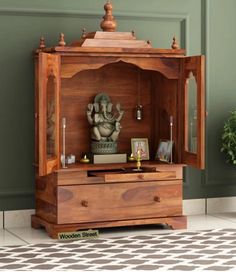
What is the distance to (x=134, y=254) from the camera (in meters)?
4.76

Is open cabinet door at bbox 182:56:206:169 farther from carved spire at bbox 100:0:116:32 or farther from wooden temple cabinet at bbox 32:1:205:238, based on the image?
carved spire at bbox 100:0:116:32

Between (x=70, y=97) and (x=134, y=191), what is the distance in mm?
841

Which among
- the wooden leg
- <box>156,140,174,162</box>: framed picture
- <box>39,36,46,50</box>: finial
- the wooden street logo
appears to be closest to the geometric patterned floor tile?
the wooden street logo

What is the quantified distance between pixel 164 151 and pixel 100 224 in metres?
0.79

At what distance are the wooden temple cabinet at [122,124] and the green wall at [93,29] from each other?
0.36 feet

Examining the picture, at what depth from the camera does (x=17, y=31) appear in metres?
5.64

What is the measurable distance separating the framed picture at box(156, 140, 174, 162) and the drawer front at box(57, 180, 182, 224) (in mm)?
245

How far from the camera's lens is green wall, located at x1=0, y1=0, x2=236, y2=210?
5.65 m

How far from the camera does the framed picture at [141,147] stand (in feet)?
19.5

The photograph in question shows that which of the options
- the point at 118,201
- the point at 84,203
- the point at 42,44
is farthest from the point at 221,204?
the point at 42,44

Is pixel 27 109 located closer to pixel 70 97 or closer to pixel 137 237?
pixel 70 97

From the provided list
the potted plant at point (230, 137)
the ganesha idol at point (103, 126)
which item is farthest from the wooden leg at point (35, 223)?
the potted plant at point (230, 137)

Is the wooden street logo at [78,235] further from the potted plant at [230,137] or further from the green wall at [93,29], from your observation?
the potted plant at [230,137]

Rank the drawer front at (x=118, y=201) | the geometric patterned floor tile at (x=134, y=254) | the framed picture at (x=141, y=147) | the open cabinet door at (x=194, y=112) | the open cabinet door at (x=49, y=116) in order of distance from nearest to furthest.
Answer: the geometric patterned floor tile at (x=134, y=254) < the open cabinet door at (x=49, y=116) < the drawer front at (x=118, y=201) < the open cabinet door at (x=194, y=112) < the framed picture at (x=141, y=147)
